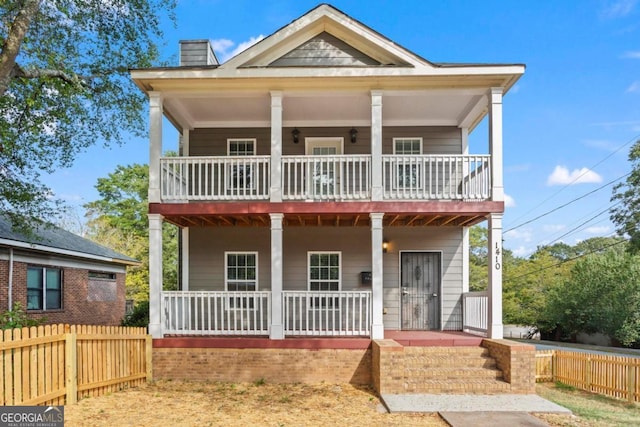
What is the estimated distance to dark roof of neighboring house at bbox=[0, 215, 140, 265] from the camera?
1223 cm

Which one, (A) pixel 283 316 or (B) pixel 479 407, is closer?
(B) pixel 479 407

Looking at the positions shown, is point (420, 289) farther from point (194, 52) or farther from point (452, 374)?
point (194, 52)

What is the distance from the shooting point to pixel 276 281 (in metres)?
8.94

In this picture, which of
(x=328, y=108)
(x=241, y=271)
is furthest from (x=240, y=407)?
(x=328, y=108)

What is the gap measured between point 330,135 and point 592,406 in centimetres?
803

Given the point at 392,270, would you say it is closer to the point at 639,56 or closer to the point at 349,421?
the point at 349,421

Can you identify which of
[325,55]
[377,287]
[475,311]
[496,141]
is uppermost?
[325,55]

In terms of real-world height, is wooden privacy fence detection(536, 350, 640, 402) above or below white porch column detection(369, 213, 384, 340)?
below

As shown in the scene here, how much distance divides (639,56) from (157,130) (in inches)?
1210

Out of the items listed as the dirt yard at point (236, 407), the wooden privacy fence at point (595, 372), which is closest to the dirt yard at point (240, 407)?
the dirt yard at point (236, 407)

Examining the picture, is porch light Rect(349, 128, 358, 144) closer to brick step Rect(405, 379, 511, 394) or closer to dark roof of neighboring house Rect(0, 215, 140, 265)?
brick step Rect(405, 379, 511, 394)

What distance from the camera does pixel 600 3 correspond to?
103ft

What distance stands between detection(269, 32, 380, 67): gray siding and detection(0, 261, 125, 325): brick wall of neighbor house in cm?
1007

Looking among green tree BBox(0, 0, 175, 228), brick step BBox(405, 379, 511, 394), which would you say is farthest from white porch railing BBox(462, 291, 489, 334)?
green tree BBox(0, 0, 175, 228)
